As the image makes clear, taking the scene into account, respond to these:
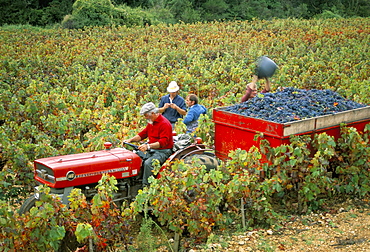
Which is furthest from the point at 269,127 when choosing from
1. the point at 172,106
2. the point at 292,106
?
the point at 172,106

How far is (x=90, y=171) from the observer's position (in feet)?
17.4

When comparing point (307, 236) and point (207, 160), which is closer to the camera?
point (307, 236)

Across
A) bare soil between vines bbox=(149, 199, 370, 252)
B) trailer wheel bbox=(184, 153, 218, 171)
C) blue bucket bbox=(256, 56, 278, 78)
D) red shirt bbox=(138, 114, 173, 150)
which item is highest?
blue bucket bbox=(256, 56, 278, 78)

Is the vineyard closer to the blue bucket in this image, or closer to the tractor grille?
the tractor grille

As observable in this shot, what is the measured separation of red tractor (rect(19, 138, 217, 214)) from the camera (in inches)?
202

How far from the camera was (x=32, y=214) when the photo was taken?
14.2 ft

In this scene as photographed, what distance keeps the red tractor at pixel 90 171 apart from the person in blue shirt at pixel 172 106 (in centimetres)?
246

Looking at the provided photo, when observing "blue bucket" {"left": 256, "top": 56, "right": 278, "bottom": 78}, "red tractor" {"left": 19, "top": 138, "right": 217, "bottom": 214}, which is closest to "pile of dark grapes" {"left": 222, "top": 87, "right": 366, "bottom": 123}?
"red tractor" {"left": 19, "top": 138, "right": 217, "bottom": 214}

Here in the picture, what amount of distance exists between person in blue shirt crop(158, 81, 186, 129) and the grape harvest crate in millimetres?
1751

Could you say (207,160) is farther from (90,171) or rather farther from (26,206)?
(26,206)

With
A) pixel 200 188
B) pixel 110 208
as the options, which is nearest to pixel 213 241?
pixel 200 188

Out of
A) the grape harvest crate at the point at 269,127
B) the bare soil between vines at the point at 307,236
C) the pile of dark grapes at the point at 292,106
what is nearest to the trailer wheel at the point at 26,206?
the bare soil between vines at the point at 307,236

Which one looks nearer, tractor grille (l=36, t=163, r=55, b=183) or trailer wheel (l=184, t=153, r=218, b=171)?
tractor grille (l=36, t=163, r=55, b=183)

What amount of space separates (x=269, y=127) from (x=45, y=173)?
2.75 m
